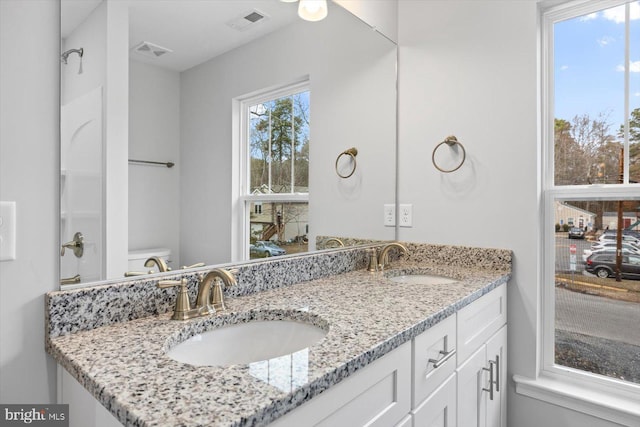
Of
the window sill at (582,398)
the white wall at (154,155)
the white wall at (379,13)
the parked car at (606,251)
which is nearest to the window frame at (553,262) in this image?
the window sill at (582,398)

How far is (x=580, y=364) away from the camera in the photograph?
1565mm

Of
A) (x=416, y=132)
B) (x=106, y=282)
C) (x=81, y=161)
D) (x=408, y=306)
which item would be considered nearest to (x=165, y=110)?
(x=81, y=161)

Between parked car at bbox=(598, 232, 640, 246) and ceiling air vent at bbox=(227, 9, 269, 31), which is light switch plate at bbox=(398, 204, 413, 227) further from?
ceiling air vent at bbox=(227, 9, 269, 31)

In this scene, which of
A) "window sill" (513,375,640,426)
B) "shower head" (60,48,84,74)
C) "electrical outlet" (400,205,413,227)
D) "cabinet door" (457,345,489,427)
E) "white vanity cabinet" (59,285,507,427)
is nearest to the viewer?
"white vanity cabinet" (59,285,507,427)

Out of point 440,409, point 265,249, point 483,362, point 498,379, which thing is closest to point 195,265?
point 265,249

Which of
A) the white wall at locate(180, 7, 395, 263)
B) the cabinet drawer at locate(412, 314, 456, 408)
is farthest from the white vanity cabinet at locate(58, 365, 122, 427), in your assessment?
the cabinet drawer at locate(412, 314, 456, 408)

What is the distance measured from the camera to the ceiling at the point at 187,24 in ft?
3.25

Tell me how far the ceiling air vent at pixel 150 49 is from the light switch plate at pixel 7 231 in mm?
517

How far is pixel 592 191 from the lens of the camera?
1525 mm

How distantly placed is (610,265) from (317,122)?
4.42 feet

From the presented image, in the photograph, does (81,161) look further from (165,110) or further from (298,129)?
(298,129)

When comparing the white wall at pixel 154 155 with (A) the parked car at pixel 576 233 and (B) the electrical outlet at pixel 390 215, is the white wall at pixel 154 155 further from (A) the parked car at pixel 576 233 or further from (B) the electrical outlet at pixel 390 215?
(A) the parked car at pixel 576 233

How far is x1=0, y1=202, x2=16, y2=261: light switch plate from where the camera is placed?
2.49 ft

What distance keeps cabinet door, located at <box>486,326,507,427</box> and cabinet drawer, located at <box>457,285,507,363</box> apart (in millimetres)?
48
